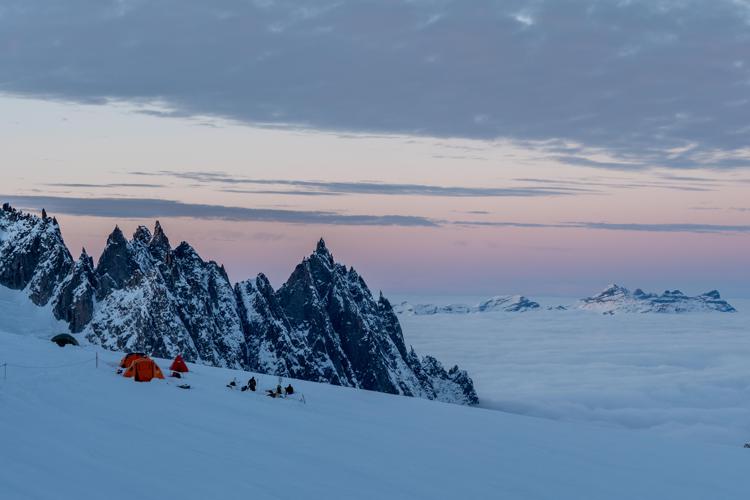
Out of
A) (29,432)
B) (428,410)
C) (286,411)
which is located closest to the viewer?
(29,432)

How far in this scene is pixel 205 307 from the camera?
14025 centimetres

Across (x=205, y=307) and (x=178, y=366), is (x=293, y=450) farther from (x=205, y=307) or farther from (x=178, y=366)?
(x=205, y=307)

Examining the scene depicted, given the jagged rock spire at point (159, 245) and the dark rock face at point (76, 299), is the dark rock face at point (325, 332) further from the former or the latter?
the dark rock face at point (76, 299)

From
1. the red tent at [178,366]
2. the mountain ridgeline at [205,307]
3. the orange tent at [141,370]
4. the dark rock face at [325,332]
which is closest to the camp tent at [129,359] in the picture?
the orange tent at [141,370]

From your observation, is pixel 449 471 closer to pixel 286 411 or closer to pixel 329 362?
pixel 286 411

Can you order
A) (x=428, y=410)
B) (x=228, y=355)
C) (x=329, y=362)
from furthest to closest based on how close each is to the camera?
(x=329, y=362) < (x=228, y=355) < (x=428, y=410)

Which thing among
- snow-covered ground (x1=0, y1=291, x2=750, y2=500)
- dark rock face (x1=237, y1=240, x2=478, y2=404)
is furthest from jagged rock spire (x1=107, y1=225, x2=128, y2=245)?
snow-covered ground (x1=0, y1=291, x2=750, y2=500)

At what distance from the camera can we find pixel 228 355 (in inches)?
5581

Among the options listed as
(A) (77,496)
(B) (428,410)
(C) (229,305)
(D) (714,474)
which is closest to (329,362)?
(C) (229,305)

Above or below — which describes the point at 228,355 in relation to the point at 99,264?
below

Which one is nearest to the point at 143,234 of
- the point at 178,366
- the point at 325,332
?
the point at 325,332

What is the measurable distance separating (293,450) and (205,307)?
11226 centimetres

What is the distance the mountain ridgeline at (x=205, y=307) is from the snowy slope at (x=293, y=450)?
231ft

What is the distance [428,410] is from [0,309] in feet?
246
